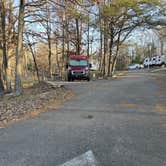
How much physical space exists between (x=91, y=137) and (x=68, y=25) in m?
27.9

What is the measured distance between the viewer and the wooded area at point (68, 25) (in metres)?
14.8

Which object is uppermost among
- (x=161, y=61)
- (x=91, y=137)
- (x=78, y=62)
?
(x=78, y=62)

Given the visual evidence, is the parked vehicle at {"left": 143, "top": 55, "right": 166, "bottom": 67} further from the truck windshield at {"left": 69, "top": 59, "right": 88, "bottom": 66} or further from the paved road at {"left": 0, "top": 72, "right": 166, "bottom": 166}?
the paved road at {"left": 0, "top": 72, "right": 166, "bottom": 166}

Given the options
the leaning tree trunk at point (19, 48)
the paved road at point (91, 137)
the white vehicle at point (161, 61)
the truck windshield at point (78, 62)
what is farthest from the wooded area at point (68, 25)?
the white vehicle at point (161, 61)

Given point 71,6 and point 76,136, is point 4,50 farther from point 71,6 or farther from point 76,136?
point 76,136

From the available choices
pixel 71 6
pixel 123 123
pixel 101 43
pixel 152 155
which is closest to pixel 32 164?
pixel 152 155

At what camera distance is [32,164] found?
443cm

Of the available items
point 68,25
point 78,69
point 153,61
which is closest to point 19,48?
point 78,69

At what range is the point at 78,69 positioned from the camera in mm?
25672

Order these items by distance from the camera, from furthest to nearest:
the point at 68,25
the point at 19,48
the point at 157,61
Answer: the point at 157,61 → the point at 68,25 → the point at 19,48

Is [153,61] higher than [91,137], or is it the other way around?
[153,61]

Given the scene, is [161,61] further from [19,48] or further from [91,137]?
[91,137]

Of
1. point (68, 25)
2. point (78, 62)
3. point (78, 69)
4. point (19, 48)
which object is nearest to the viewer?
point (19, 48)

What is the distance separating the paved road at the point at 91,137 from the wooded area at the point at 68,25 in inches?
294
